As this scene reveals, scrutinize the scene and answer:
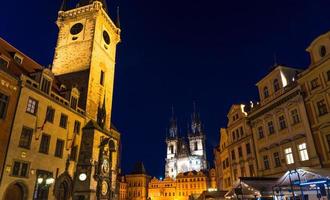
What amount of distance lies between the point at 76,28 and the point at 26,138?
2263cm

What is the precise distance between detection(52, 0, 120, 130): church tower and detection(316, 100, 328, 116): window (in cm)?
2571

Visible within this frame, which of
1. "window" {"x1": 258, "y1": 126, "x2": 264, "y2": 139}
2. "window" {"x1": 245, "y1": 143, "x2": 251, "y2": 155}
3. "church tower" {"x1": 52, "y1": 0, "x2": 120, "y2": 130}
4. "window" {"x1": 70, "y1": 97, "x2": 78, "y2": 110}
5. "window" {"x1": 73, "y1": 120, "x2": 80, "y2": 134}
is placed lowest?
"window" {"x1": 245, "y1": 143, "x2": 251, "y2": 155}

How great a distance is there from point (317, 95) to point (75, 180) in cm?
2646

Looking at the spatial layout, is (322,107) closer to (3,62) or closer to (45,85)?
(45,85)

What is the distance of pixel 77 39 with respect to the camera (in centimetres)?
3972

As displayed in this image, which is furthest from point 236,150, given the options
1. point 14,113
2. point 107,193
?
point 14,113

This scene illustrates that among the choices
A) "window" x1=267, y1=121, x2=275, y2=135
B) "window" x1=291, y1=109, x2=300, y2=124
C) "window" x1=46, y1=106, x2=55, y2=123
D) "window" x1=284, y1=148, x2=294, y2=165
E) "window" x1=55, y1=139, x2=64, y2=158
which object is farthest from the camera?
"window" x1=267, y1=121, x2=275, y2=135

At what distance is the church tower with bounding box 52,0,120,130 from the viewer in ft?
118

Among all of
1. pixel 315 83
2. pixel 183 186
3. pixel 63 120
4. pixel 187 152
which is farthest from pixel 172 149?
pixel 315 83

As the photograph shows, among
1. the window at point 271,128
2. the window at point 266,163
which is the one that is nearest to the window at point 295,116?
the window at point 271,128

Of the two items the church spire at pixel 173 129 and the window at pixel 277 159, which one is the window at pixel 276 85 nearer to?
the window at pixel 277 159

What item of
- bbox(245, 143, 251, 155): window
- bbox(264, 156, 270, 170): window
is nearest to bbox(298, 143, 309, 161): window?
bbox(264, 156, 270, 170): window

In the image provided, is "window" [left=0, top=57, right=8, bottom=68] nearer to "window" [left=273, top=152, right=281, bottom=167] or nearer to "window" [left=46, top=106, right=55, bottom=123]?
"window" [left=46, top=106, right=55, bottom=123]

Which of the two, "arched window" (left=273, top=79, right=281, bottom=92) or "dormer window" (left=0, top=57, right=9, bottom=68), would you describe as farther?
"arched window" (left=273, top=79, right=281, bottom=92)
